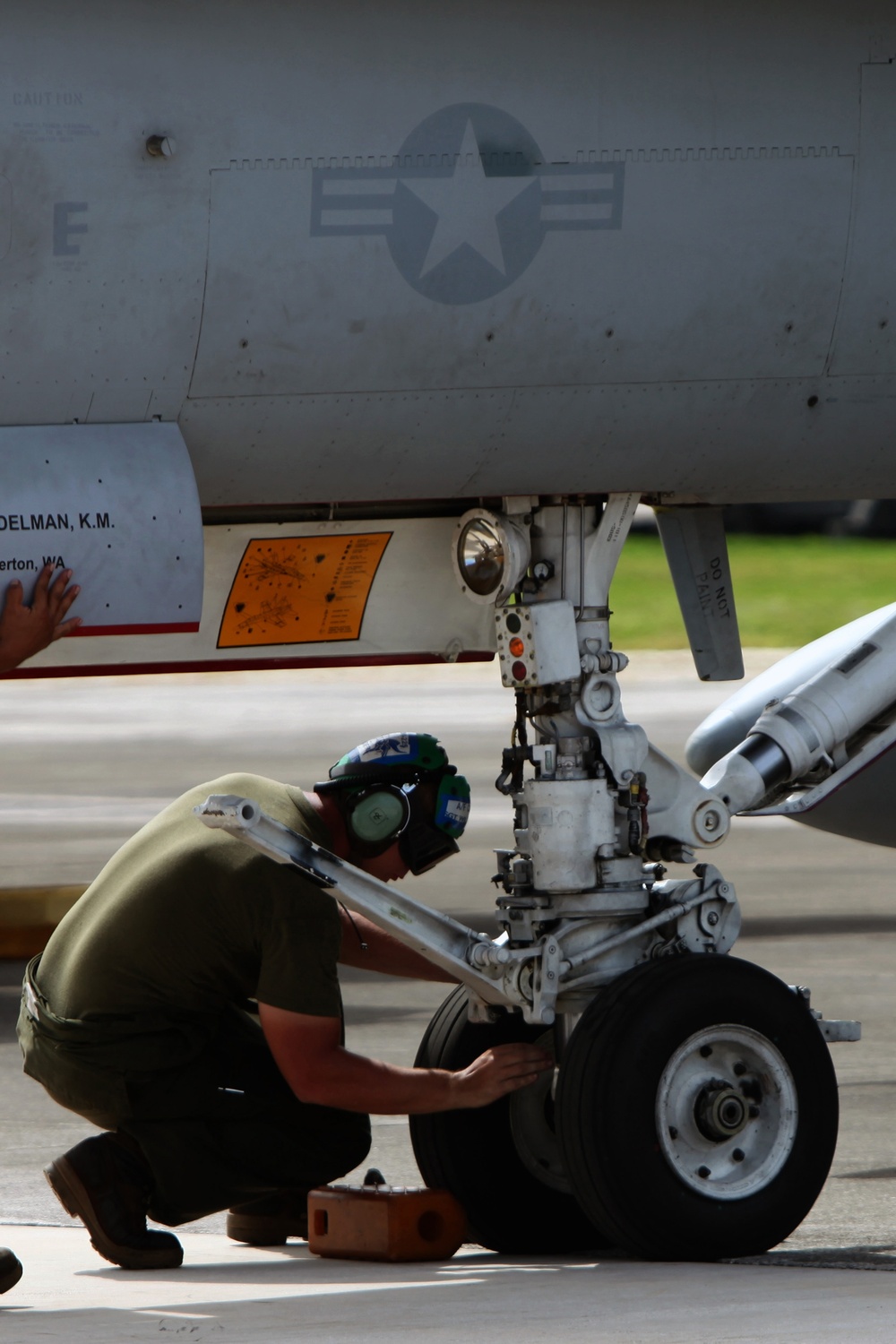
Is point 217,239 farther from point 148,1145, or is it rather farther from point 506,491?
point 148,1145

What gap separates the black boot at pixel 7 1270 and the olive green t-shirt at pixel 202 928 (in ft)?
2.65

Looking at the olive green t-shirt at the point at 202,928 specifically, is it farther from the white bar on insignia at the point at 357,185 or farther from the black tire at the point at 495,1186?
the white bar on insignia at the point at 357,185

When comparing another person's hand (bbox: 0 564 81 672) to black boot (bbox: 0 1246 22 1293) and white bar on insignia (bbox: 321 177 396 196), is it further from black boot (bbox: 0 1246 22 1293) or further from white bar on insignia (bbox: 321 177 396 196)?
black boot (bbox: 0 1246 22 1293)

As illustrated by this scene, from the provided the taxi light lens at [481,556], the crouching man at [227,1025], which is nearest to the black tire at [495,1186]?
the crouching man at [227,1025]

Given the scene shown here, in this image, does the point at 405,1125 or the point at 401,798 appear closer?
the point at 401,798

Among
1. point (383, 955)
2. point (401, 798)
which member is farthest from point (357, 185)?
point (383, 955)

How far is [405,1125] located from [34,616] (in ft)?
10.3

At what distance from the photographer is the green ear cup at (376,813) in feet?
19.9

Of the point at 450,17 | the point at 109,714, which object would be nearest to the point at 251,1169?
the point at 450,17

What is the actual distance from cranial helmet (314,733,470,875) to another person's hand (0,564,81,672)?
0.86m

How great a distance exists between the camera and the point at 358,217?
5789mm

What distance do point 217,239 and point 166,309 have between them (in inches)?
7.9

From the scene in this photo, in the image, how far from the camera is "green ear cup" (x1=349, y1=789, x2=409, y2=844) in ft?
19.9

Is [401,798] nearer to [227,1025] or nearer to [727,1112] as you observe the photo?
[227,1025]
